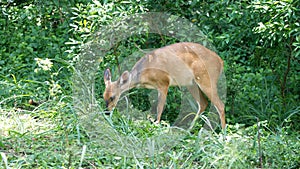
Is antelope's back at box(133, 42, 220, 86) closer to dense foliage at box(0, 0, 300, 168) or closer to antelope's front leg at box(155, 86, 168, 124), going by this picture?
antelope's front leg at box(155, 86, 168, 124)

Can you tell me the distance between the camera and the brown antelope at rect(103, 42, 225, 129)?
8.34 meters

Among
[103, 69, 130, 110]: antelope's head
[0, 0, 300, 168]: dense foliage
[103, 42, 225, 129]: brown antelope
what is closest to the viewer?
[0, 0, 300, 168]: dense foliage

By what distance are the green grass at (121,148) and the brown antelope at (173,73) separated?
1.16 m

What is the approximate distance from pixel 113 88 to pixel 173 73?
0.92m

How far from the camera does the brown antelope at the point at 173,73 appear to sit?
27.4 ft

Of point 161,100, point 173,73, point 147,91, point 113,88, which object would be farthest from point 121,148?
point 147,91

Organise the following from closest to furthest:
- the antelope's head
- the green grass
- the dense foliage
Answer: the green grass, the dense foliage, the antelope's head

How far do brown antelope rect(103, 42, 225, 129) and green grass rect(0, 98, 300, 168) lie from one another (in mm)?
1155

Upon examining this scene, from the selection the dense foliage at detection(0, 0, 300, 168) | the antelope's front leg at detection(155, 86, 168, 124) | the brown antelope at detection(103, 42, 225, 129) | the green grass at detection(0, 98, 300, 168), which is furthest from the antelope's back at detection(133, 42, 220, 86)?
the green grass at detection(0, 98, 300, 168)

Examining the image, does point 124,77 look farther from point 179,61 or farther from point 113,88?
point 179,61

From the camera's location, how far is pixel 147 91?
9.19 m

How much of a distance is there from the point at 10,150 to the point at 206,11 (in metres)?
4.07

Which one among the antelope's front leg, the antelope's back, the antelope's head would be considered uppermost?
the antelope's back

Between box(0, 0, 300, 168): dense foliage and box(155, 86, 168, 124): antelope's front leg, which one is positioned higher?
box(0, 0, 300, 168): dense foliage
